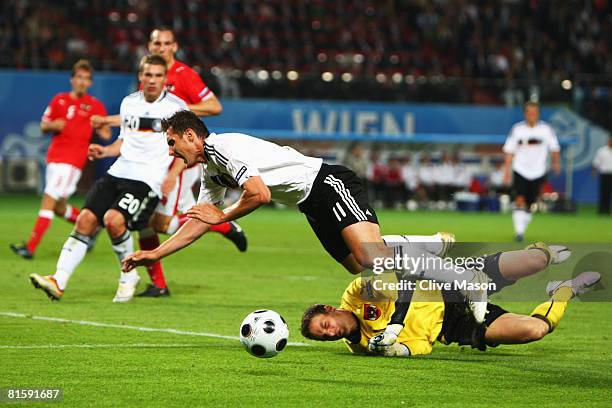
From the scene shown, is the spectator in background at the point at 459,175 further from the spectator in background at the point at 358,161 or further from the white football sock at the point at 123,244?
the white football sock at the point at 123,244

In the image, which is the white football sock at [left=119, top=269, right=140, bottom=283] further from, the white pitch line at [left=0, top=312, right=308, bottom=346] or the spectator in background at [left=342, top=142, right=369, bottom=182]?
the spectator in background at [left=342, top=142, right=369, bottom=182]

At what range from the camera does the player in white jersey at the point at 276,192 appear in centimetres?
735

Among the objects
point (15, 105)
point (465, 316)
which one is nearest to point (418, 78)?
point (15, 105)

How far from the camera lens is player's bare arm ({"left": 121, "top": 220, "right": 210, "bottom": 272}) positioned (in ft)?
24.4

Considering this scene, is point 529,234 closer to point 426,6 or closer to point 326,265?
point 326,265

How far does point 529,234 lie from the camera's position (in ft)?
69.2

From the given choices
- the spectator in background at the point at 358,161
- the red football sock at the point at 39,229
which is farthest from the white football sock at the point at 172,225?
the spectator in background at the point at 358,161

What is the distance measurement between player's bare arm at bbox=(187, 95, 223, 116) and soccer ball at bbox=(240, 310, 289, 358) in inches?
178

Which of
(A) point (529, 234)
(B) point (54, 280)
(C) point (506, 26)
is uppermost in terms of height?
(C) point (506, 26)

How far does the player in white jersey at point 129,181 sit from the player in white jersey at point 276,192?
8.97 ft

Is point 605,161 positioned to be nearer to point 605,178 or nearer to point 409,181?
point 605,178

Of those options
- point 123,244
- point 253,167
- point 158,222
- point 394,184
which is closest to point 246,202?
point 253,167

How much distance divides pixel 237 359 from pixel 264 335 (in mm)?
377

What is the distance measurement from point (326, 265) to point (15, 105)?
16569 millimetres
